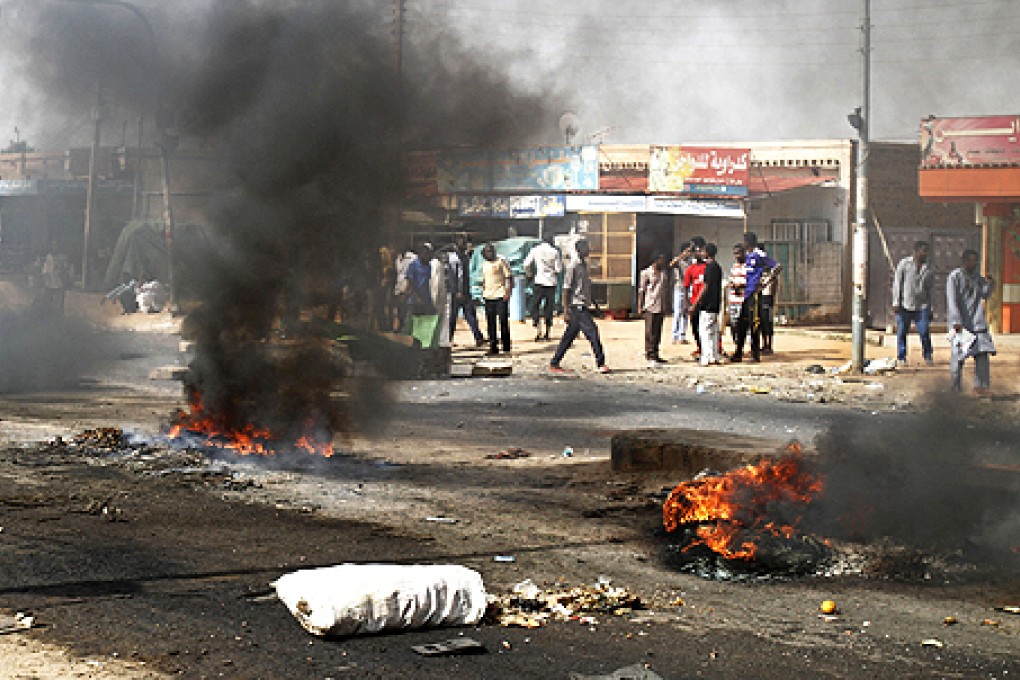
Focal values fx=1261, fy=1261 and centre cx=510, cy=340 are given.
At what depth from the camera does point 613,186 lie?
29.1 metres

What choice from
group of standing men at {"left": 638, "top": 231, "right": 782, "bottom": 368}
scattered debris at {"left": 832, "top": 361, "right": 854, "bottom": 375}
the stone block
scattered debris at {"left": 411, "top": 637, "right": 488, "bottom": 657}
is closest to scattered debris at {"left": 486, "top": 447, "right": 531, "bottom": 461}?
the stone block

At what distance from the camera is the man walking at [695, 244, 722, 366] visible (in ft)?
56.2

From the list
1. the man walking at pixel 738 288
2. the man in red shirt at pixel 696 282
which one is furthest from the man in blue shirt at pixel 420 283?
the man walking at pixel 738 288

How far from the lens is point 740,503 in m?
7.02

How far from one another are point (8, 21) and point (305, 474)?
7654 millimetres

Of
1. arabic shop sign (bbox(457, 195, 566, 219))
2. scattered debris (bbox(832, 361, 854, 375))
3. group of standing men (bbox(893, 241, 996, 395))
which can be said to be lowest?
scattered debris (bbox(832, 361, 854, 375))

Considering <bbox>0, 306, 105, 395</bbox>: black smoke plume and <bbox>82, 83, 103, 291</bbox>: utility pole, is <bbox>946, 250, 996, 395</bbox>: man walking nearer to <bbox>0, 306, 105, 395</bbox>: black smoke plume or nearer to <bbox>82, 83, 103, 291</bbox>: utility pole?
<bbox>82, 83, 103, 291</bbox>: utility pole

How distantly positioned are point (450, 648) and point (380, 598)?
0.39 m

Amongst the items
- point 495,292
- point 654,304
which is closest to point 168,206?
point 495,292

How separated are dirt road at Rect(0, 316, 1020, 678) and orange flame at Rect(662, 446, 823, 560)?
0.28 m

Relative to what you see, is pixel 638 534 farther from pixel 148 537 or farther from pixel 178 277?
pixel 178 277

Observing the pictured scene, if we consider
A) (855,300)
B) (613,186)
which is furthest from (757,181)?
(855,300)

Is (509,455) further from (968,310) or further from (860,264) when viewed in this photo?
(860,264)

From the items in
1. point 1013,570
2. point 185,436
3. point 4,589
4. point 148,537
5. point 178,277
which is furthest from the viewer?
point 178,277
